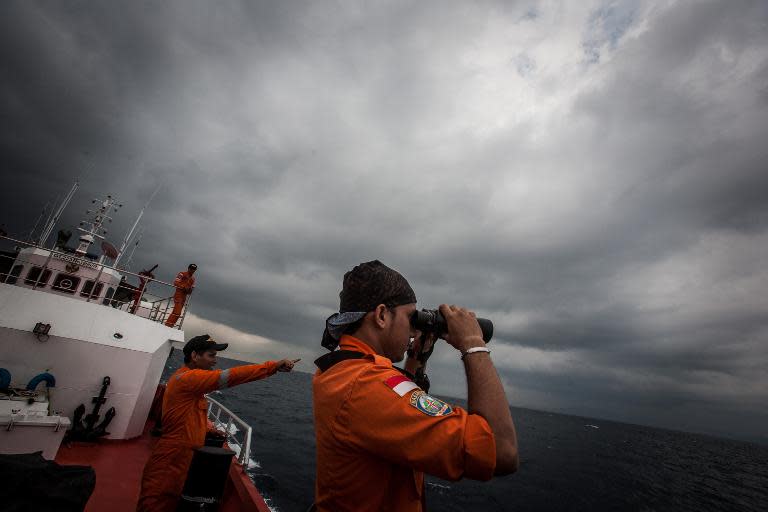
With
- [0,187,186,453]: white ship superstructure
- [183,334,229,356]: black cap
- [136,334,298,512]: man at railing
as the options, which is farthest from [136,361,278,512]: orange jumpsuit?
[0,187,186,453]: white ship superstructure

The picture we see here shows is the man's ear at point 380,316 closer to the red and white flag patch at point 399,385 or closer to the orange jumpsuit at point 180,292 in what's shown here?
the red and white flag patch at point 399,385

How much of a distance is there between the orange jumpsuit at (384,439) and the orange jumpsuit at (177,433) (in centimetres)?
274

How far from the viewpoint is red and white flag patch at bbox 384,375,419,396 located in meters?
1.33

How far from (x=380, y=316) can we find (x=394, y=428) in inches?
25.0

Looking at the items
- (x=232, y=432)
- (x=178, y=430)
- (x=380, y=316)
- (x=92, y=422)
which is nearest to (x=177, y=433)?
(x=178, y=430)

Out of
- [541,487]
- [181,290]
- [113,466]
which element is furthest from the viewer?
[541,487]

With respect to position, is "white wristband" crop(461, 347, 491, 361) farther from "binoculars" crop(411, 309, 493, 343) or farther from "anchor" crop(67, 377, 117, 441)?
"anchor" crop(67, 377, 117, 441)

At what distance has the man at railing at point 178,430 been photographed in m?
3.83

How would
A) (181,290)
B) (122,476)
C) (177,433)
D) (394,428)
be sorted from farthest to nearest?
(181,290), (122,476), (177,433), (394,428)

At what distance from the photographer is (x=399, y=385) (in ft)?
4.44

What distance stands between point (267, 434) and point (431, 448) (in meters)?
37.7

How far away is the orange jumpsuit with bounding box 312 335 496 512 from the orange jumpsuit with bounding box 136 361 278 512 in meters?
2.74

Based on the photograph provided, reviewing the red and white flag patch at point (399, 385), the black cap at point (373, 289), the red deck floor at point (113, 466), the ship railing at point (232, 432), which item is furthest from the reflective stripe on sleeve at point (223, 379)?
the red deck floor at point (113, 466)

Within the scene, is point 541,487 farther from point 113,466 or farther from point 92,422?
point 92,422
